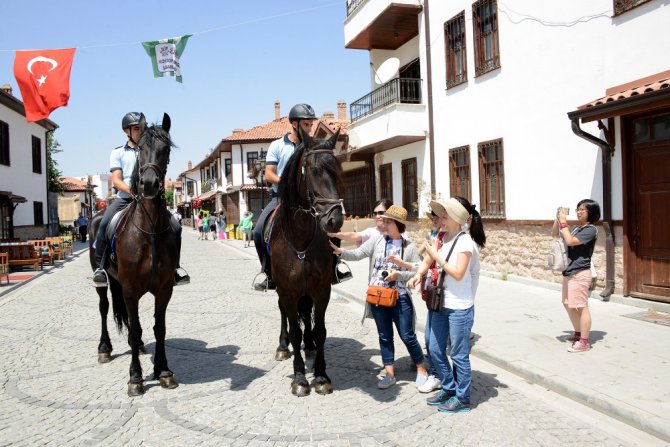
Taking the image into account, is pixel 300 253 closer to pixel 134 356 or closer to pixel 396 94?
pixel 134 356

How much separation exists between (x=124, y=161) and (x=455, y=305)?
163 inches

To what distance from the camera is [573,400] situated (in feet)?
16.0

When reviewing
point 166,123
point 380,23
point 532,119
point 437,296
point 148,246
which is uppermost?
point 380,23

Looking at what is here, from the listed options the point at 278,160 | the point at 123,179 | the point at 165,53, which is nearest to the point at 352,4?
the point at 165,53

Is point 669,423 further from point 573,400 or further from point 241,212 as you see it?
point 241,212

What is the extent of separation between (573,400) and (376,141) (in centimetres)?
1291

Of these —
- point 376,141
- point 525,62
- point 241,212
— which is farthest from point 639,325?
point 241,212

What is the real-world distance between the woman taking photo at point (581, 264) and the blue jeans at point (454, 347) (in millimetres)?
2194

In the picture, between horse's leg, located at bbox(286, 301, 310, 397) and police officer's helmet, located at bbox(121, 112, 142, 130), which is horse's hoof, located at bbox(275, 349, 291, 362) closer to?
horse's leg, located at bbox(286, 301, 310, 397)

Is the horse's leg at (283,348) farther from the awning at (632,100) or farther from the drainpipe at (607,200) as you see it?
the awning at (632,100)

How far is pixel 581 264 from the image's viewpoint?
6219 millimetres

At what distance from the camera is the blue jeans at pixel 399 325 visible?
538 centimetres

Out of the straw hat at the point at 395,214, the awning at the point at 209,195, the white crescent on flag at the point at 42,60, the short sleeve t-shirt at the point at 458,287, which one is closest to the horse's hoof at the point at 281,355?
the straw hat at the point at 395,214

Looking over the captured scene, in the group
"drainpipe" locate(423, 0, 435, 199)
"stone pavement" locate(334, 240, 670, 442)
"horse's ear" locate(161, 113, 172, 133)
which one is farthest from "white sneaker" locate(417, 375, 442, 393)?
"drainpipe" locate(423, 0, 435, 199)
